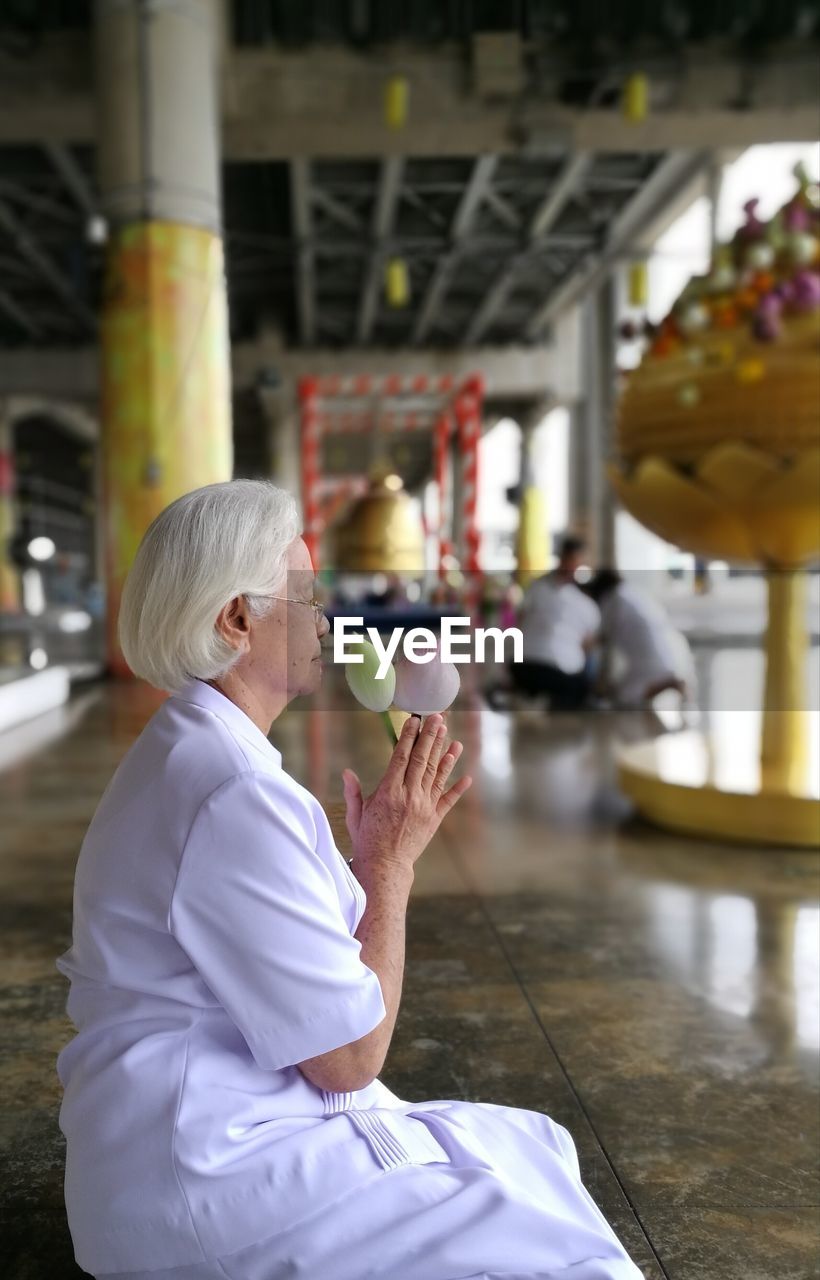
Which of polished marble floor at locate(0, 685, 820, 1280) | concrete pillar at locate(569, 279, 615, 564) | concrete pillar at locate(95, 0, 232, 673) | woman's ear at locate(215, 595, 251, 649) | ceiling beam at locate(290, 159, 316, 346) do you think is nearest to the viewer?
woman's ear at locate(215, 595, 251, 649)

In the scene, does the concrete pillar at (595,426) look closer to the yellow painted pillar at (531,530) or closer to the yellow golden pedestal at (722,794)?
the yellow painted pillar at (531,530)

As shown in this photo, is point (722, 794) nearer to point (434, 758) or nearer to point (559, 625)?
point (434, 758)

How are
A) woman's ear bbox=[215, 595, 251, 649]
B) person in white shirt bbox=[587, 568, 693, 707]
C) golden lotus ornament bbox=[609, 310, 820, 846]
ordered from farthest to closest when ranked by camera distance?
person in white shirt bbox=[587, 568, 693, 707]
golden lotus ornament bbox=[609, 310, 820, 846]
woman's ear bbox=[215, 595, 251, 649]

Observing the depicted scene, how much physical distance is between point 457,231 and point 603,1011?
14218mm

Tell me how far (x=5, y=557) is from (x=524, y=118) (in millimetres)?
17960

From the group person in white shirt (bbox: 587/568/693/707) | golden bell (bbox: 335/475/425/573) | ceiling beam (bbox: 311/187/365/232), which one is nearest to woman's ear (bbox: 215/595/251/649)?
person in white shirt (bbox: 587/568/693/707)

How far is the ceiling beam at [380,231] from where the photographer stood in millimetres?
12828

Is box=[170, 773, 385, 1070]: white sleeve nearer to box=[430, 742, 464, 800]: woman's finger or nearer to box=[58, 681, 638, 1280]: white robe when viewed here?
box=[58, 681, 638, 1280]: white robe

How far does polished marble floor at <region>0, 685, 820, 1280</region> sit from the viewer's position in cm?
162

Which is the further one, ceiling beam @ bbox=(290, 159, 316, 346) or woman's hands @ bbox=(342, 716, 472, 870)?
ceiling beam @ bbox=(290, 159, 316, 346)

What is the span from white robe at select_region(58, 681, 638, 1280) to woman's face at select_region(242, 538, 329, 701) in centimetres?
6

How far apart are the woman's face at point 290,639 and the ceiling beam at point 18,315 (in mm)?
18350

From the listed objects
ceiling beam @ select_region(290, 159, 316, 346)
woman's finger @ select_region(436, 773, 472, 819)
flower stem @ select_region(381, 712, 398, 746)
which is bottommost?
woman's finger @ select_region(436, 773, 472, 819)

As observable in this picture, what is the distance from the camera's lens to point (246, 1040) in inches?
41.4
